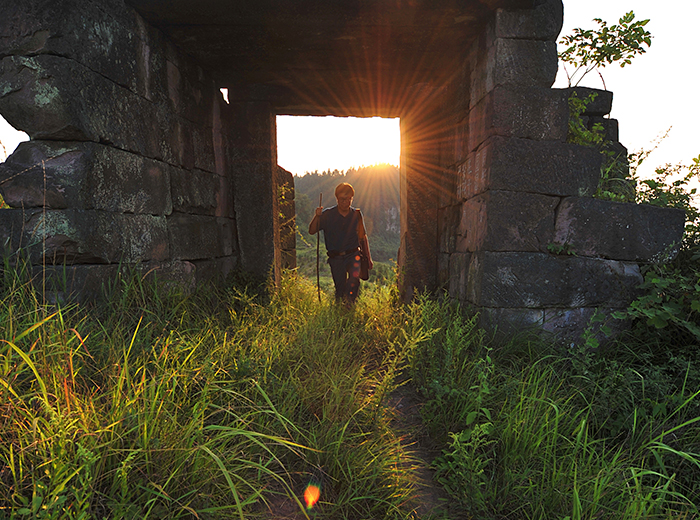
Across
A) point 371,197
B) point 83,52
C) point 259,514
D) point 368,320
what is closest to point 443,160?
point 368,320

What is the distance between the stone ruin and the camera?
236 cm


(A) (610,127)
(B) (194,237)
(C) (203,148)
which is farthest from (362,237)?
(A) (610,127)

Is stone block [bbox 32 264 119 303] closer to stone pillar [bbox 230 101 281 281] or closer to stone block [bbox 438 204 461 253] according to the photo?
stone pillar [bbox 230 101 281 281]

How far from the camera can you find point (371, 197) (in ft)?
73.9

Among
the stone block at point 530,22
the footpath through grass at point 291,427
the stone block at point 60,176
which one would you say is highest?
the stone block at point 530,22

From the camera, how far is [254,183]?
4.52 m

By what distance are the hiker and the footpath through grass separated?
1626 millimetres

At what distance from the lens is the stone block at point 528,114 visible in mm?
2902

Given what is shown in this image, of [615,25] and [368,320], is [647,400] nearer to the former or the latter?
[368,320]

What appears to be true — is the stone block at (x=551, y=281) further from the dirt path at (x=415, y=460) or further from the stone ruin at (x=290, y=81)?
the dirt path at (x=415, y=460)

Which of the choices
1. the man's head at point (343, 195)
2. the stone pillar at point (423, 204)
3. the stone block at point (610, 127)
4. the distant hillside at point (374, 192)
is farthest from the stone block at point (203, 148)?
the distant hillside at point (374, 192)

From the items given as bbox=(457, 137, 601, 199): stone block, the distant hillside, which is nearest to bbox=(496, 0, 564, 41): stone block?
bbox=(457, 137, 601, 199): stone block

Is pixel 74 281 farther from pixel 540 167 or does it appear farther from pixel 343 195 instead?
pixel 540 167

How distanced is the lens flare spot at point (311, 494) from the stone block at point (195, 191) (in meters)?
2.76
